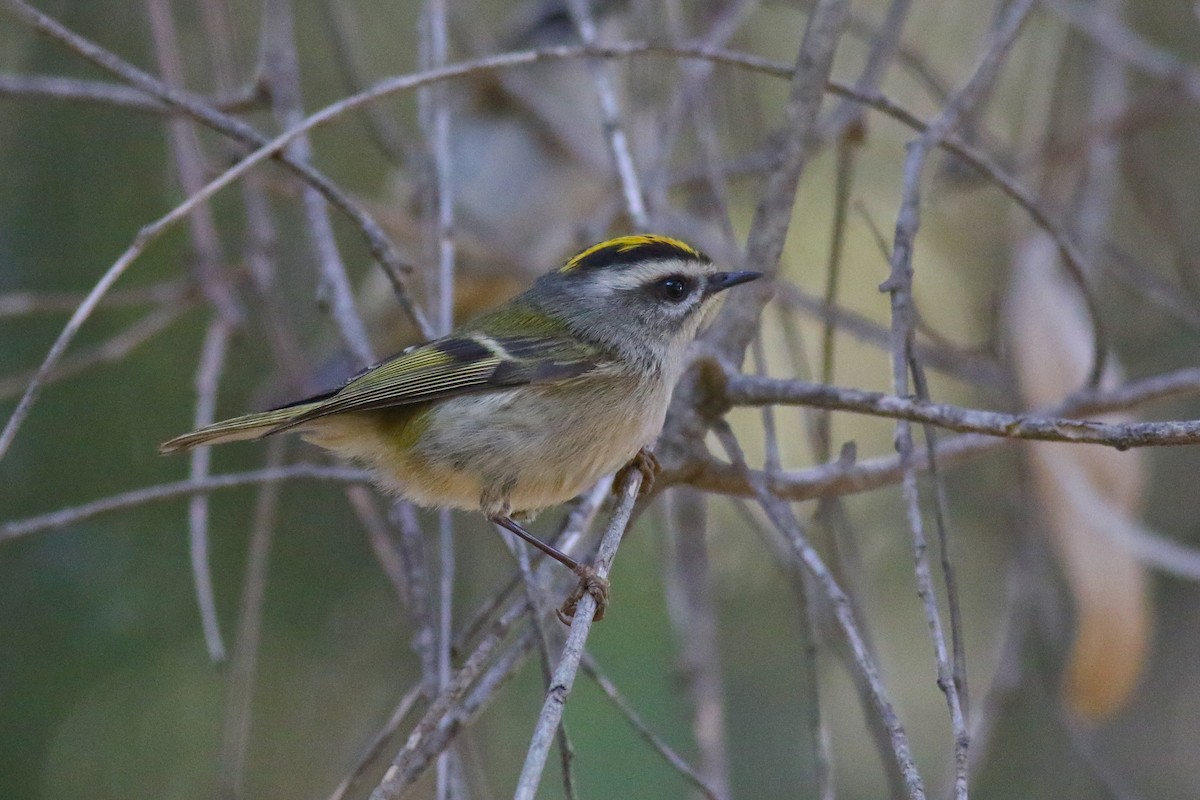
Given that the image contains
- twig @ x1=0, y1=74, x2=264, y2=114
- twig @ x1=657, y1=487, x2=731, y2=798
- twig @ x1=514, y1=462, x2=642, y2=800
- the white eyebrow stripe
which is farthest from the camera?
twig @ x1=657, y1=487, x2=731, y2=798

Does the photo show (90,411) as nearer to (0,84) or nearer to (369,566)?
(369,566)

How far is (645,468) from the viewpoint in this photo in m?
2.28

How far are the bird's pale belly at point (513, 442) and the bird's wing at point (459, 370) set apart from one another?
0.04 meters

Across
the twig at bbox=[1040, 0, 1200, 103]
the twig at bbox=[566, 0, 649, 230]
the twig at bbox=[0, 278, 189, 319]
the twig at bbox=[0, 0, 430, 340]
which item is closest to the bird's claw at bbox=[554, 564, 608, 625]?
the twig at bbox=[0, 0, 430, 340]

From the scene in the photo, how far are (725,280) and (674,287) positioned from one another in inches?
7.7

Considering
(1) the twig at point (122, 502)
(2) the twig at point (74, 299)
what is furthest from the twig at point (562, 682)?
(2) the twig at point (74, 299)

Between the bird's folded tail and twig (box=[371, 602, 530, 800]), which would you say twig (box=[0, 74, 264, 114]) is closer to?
the bird's folded tail

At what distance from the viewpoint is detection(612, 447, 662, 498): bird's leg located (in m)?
2.25

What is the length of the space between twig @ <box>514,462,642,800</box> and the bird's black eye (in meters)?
0.90

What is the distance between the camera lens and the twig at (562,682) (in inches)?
51.3

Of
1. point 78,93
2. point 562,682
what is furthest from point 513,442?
point 78,93

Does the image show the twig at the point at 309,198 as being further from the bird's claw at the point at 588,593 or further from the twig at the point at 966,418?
the twig at the point at 966,418

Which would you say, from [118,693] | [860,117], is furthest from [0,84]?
[118,693]

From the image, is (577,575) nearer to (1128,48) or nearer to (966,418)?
(966,418)
